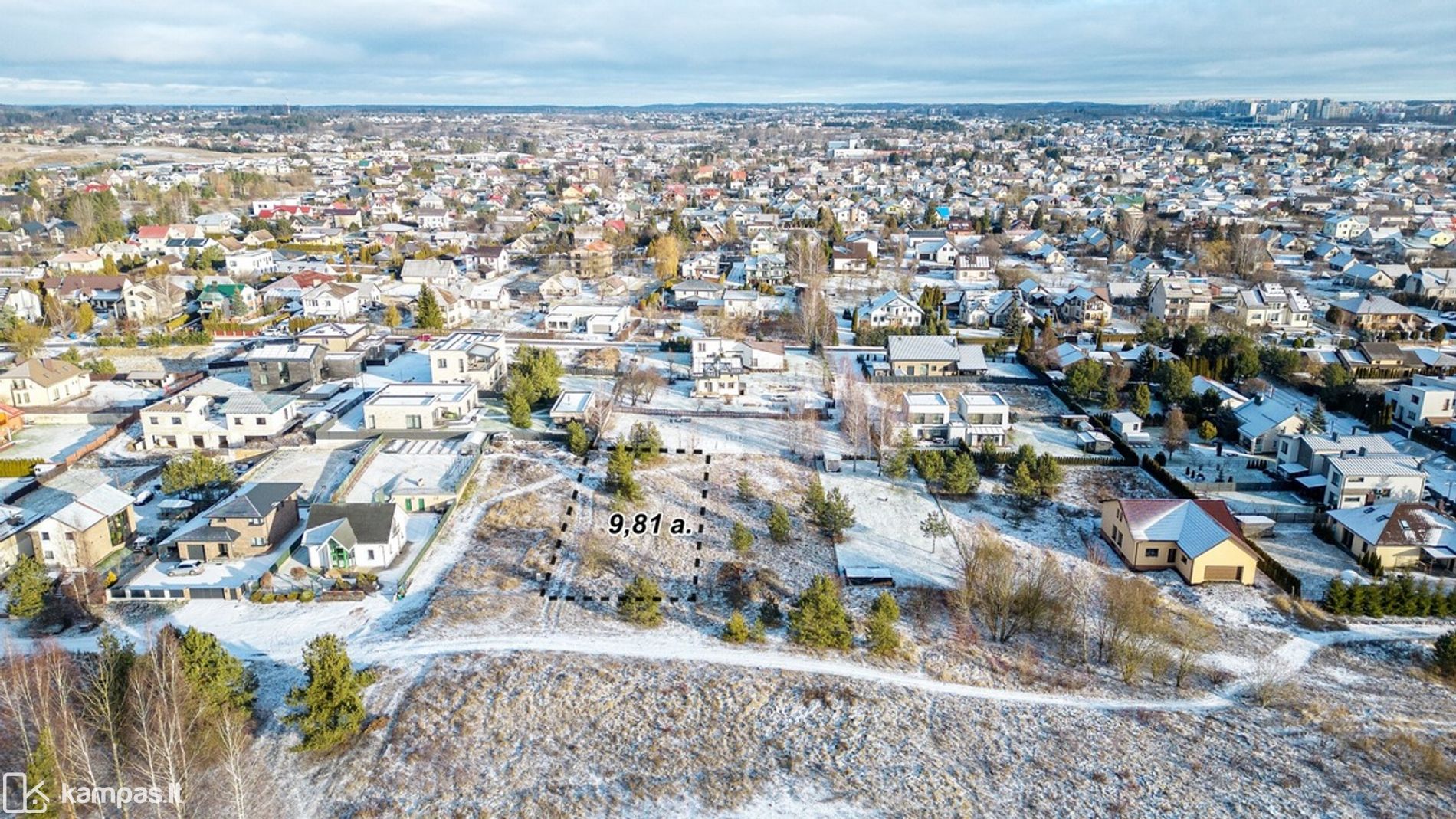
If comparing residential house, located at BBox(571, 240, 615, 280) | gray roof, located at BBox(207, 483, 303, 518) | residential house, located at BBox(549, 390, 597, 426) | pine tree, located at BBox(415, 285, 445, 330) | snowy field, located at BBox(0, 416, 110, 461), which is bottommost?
snowy field, located at BBox(0, 416, 110, 461)

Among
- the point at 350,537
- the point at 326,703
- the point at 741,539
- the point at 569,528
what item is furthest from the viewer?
the point at 569,528

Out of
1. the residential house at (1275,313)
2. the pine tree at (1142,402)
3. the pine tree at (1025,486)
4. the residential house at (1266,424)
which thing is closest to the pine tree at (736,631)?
the pine tree at (1025,486)

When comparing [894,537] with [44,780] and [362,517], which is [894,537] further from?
[44,780]

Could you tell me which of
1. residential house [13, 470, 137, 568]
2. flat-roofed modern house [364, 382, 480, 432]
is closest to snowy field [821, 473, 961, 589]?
flat-roofed modern house [364, 382, 480, 432]

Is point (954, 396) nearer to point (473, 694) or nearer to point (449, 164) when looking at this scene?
point (473, 694)

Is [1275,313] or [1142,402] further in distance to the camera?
[1275,313]

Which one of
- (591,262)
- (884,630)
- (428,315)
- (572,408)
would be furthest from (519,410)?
(591,262)

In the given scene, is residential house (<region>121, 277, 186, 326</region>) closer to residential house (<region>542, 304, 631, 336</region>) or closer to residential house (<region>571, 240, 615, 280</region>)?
residential house (<region>542, 304, 631, 336</region>)
